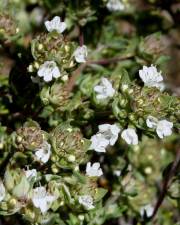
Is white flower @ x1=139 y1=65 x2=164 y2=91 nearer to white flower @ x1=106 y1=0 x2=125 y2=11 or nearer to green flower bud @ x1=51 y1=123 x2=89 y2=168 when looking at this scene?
green flower bud @ x1=51 y1=123 x2=89 y2=168

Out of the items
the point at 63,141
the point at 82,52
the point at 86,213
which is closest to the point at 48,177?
the point at 63,141

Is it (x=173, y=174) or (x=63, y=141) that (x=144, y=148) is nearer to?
(x=173, y=174)

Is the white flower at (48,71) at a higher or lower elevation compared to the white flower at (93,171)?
higher

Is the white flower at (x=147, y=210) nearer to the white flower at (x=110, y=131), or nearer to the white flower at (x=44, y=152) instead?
the white flower at (x=110, y=131)

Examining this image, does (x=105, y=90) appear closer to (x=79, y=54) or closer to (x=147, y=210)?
(x=79, y=54)

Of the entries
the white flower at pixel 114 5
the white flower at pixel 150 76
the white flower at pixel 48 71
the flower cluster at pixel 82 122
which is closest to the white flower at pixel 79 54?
the flower cluster at pixel 82 122

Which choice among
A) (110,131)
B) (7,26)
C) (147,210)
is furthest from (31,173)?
(147,210)

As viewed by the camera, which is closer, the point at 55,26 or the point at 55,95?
the point at 55,26
